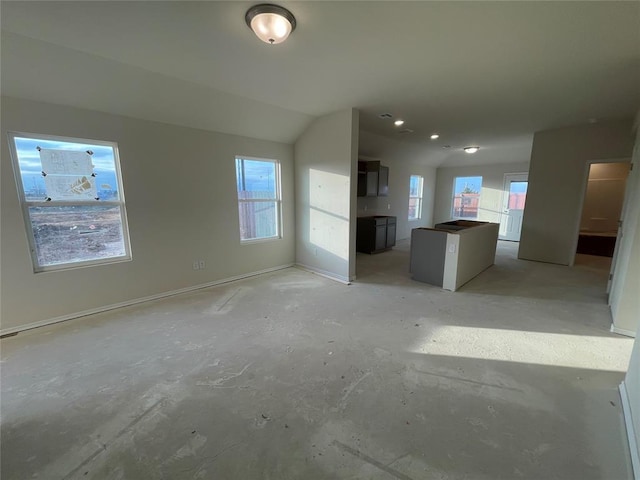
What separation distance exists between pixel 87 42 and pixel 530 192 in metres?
7.18

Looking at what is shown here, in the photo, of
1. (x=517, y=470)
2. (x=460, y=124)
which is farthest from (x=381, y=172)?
Answer: (x=517, y=470)

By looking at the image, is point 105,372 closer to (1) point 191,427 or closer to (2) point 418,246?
(1) point 191,427

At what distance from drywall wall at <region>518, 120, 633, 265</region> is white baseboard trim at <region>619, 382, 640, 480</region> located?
4.37m

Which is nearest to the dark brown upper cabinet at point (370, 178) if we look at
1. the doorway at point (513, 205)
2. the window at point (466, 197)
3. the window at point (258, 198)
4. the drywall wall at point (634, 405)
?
the window at point (258, 198)

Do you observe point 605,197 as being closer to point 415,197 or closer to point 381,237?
point 415,197

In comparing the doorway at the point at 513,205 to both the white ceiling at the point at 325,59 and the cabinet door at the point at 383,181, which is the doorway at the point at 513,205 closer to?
the white ceiling at the point at 325,59

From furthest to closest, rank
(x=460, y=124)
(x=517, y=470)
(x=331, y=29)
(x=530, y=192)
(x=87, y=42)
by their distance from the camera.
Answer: (x=530, y=192), (x=460, y=124), (x=87, y=42), (x=331, y=29), (x=517, y=470)

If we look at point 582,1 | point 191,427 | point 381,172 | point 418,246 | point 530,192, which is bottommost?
point 191,427

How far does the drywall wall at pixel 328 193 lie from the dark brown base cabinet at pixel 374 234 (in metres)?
2.01

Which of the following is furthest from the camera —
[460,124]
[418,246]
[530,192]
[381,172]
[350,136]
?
[381,172]

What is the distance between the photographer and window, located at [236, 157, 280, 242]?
436cm

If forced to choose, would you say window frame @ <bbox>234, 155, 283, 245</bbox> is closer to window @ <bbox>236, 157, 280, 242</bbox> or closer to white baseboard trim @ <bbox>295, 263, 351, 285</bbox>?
window @ <bbox>236, 157, 280, 242</bbox>

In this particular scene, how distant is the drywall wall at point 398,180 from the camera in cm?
633

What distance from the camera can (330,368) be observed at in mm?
2150
